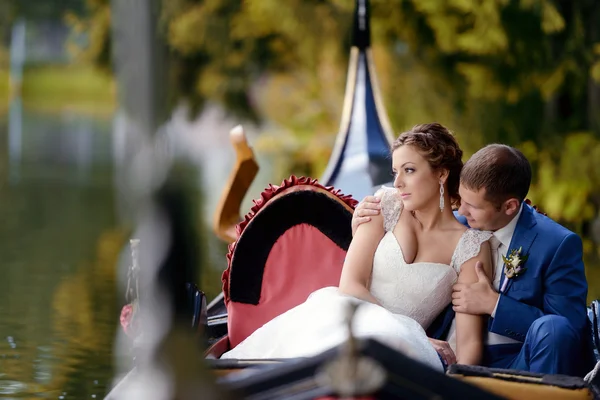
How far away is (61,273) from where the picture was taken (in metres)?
5.69

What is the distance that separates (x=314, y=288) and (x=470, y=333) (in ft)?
1.35

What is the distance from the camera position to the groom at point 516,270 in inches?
74.9

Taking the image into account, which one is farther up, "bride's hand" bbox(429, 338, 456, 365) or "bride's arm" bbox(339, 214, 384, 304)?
"bride's arm" bbox(339, 214, 384, 304)

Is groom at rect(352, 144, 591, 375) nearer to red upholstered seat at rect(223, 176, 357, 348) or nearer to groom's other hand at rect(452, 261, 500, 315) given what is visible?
groom's other hand at rect(452, 261, 500, 315)

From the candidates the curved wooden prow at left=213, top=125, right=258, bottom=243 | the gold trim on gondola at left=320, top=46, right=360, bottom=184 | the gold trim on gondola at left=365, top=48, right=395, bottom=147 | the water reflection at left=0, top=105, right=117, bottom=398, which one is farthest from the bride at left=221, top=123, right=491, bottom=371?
the gold trim on gondola at left=365, top=48, right=395, bottom=147

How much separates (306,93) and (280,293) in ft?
29.0

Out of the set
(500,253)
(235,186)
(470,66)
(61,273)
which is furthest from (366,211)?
(470,66)

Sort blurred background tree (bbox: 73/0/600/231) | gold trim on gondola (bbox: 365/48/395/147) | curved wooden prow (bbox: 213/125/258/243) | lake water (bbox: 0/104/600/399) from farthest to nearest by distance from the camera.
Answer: blurred background tree (bbox: 73/0/600/231) → gold trim on gondola (bbox: 365/48/395/147) → lake water (bbox: 0/104/600/399) → curved wooden prow (bbox: 213/125/258/243)

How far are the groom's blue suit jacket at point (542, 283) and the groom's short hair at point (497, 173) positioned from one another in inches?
3.8

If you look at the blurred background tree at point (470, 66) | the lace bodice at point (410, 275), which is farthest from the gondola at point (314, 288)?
the blurred background tree at point (470, 66)

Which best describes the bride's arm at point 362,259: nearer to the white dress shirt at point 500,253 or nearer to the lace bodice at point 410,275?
the lace bodice at point 410,275

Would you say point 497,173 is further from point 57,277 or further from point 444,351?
point 57,277

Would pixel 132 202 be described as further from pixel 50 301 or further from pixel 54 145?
pixel 54 145

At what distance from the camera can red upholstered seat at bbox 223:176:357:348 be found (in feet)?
7.50
